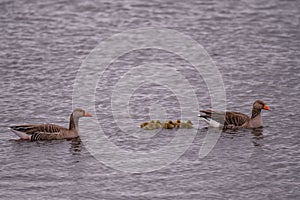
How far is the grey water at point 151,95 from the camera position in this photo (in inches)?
731

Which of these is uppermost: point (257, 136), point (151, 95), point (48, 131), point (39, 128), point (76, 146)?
point (151, 95)

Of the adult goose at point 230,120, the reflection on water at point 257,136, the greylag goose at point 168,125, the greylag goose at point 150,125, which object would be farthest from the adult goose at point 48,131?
the reflection on water at point 257,136

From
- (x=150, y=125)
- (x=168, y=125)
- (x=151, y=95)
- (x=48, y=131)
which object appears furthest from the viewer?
(x=151, y=95)

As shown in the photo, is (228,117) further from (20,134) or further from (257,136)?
(20,134)

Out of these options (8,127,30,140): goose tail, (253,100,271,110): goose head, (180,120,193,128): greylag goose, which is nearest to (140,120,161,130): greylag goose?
Answer: (180,120,193,128): greylag goose

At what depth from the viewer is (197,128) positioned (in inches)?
904

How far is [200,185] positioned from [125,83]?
9.40 meters

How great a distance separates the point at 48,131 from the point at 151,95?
5.06 m

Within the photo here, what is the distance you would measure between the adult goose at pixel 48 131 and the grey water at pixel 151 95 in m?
0.27

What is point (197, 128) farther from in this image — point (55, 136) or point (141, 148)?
point (55, 136)

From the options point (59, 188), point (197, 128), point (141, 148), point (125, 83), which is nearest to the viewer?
point (59, 188)

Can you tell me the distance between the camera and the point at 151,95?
1017 inches

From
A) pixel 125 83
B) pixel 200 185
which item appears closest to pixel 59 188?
pixel 200 185

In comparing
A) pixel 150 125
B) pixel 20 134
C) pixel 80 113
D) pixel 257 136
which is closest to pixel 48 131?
pixel 20 134
